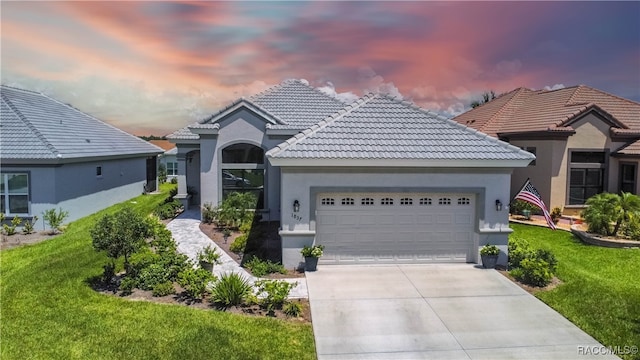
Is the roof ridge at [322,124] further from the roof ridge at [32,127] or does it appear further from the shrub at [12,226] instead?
the shrub at [12,226]

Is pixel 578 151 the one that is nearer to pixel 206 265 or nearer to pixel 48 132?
pixel 206 265

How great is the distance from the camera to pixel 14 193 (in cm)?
1689

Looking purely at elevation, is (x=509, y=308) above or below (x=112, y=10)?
below

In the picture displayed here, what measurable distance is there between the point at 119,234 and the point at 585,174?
2029 cm

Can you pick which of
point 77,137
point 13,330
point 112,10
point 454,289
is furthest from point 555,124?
point 77,137

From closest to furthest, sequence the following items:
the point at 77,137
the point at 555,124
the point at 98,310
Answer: the point at 98,310, the point at 555,124, the point at 77,137

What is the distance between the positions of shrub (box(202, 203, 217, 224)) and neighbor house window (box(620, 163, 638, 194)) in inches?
753

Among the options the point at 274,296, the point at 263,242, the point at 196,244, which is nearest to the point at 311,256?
the point at 274,296

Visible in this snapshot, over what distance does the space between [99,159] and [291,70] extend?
10766mm

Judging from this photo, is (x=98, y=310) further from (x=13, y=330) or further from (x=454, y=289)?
(x=454, y=289)

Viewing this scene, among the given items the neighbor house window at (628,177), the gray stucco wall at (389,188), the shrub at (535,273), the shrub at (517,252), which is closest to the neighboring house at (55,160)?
the gray stucco wall at (389,188)

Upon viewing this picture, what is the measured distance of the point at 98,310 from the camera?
28.7ft

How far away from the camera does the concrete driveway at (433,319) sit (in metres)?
7.33

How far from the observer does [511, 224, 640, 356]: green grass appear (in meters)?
8.22
